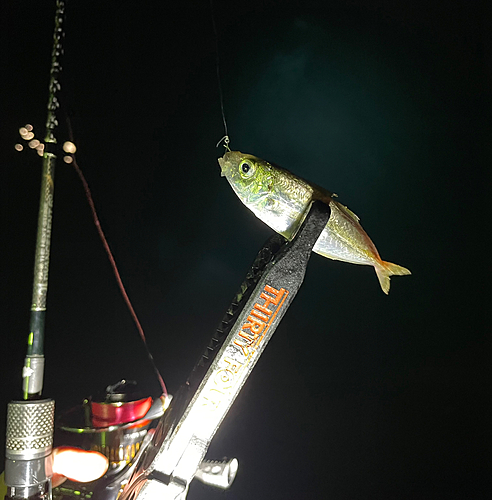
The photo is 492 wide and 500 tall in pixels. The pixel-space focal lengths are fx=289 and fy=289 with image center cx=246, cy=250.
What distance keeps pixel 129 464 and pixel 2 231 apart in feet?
9.83

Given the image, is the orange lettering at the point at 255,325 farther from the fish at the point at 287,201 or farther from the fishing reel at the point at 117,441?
the fishing reel at the point at 117,441

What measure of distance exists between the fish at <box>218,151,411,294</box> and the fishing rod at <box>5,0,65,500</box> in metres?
0.99

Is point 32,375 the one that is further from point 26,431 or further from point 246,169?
point 246,169

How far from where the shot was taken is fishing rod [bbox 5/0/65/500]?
1306mm

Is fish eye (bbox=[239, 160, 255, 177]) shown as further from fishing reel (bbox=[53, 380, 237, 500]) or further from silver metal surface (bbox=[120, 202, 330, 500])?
fishing reel (bbox=[53, 380, 237, 500])

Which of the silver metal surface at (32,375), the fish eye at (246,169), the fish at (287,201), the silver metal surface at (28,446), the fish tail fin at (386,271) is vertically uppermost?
the fish eye at (246,169)

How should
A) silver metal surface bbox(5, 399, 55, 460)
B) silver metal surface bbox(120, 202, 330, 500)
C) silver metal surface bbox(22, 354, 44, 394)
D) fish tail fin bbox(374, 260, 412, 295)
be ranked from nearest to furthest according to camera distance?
1. silver metal surface bbox(120, 202, 330, 500)
2. silver metal surface bbox(5, 399, 55, 460)
3. silver metal surface bbox(22, 354, 44, 394)
4. fish tail fin bbox(374, 260, 412, 295)

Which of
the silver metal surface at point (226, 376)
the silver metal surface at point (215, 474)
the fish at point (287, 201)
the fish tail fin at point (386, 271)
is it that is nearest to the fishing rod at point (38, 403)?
the silver metal surface at point (226, 376)

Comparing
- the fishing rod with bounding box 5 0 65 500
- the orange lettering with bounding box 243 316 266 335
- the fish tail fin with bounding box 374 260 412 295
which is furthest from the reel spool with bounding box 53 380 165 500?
the fish tail fin with bounding box 374 260 412 295

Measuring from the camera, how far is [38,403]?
1.38 m

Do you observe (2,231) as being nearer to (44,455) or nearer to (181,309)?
(181,309)

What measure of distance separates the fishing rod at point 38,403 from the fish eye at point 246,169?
1029 millimetres

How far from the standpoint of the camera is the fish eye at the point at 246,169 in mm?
1364

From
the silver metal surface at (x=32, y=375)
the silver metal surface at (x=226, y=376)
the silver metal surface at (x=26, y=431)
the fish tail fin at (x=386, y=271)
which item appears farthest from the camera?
the fish tail fin at (x=386, y=271)
